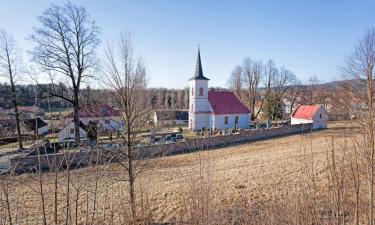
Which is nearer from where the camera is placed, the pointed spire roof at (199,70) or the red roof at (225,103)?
the pointed spire roof at (199,70)

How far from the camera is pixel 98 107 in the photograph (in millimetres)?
7777

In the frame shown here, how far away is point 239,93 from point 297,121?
550 inches

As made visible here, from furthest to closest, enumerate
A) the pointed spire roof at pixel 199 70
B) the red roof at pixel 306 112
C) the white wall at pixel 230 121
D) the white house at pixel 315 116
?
the white wall at pixel 230 121 → the pointed spire roof at pixel 199 70 → the red roof at pixel 306 112 → the white house at pixel 315 116

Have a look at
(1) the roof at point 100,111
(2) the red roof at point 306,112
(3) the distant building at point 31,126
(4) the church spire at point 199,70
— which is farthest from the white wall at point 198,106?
(3) the distant building at point 31,126

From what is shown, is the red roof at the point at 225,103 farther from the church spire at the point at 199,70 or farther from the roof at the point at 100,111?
the roof at the point at 100,111

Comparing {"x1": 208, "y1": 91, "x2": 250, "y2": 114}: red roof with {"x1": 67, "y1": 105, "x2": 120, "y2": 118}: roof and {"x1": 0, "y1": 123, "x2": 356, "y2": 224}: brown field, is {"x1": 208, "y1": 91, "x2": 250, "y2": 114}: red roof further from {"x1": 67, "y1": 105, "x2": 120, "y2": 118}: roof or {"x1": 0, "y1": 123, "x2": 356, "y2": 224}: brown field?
{"x1": 67, "y1": 105, "x2": 120, "y2": 118}: roof

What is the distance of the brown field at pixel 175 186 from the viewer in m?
4.86

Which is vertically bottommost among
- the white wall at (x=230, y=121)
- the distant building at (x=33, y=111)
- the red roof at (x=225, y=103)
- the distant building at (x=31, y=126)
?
the white wall at (x=230, y=121)

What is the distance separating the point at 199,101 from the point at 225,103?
4.07 m

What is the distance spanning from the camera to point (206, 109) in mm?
34062

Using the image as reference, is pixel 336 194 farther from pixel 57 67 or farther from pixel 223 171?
pixel 57 67

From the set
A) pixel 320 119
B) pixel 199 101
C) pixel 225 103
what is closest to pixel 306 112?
pixel 320 119

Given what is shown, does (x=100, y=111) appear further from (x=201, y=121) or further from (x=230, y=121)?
(x=230, y=121)

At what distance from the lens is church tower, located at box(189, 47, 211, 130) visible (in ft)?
109
